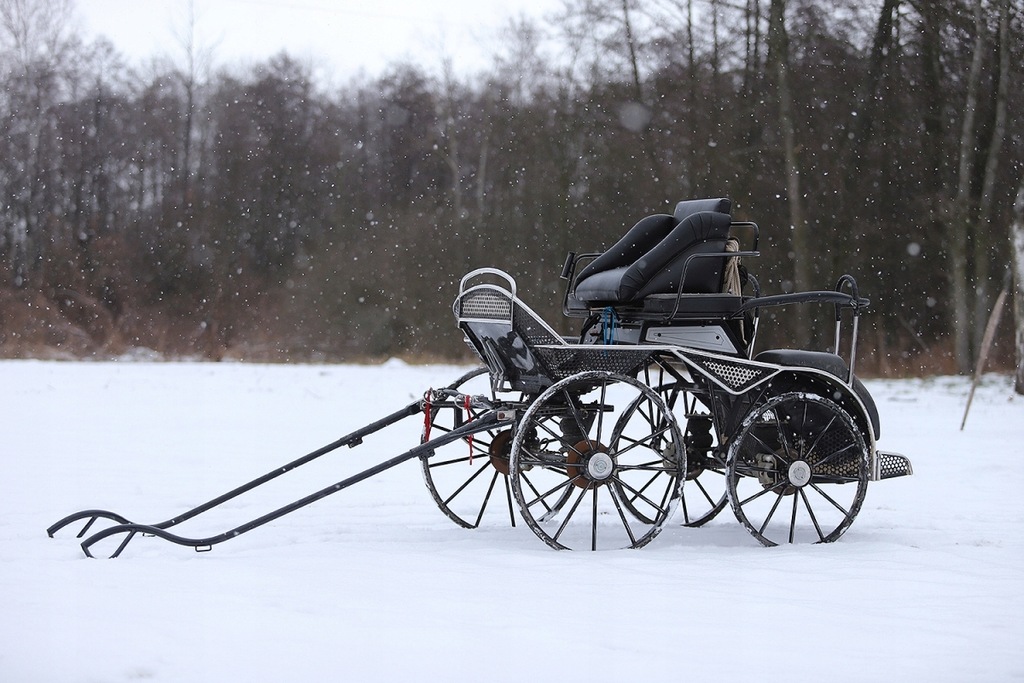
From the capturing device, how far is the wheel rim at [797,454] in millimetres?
4926

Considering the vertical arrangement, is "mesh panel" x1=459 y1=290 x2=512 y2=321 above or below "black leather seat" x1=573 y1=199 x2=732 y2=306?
below

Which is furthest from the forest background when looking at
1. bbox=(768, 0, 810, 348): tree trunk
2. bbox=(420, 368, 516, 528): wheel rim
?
bbox=(420, 368, 516, 528): wheel rim

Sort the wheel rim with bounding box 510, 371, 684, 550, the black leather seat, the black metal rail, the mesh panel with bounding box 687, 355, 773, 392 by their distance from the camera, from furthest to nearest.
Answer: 1. the black leather seat
2. the mesh panel with bounding box 687, 355, 773, 392
3. the wheel rim with bounding box 510, 371, 684, 550
4. the black metal rail

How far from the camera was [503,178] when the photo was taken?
22.6 m

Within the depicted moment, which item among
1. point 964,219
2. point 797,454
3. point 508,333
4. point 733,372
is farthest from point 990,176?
point 508,333

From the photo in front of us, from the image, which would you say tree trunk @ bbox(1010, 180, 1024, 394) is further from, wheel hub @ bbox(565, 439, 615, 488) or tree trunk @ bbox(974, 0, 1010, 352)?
wheel hub @ bbox(565, 439, 615, 488)

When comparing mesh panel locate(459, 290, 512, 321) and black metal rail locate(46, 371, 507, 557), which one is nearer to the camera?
black metal rail locate(46, 371, 507, 557)

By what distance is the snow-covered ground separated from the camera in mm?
3172

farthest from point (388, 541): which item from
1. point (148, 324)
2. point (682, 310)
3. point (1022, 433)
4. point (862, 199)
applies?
point (148, 324)

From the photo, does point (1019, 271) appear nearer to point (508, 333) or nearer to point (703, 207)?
point (703, 207)

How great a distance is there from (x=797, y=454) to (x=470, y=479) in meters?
1.65

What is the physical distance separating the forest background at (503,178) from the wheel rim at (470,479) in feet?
29.0

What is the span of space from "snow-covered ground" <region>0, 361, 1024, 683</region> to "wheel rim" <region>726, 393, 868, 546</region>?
205mm

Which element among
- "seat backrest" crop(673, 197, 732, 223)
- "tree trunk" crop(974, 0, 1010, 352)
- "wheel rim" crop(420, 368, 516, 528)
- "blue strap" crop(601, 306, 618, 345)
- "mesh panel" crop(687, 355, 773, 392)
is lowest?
"wheel rim" crop(420, 368, 516, 528)
